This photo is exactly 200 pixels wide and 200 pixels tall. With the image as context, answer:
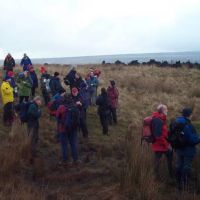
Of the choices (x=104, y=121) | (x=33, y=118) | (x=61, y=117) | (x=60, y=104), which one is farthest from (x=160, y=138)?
(x=104, y=121)

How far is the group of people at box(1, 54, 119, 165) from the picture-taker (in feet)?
39.9

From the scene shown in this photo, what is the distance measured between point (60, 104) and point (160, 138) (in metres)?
3.16

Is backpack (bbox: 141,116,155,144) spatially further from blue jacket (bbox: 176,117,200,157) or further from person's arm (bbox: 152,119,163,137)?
blue jacket (bbox: 176,117,200,157)

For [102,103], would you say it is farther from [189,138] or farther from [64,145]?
[189,138]

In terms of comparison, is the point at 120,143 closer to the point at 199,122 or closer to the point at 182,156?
the point at 182,156

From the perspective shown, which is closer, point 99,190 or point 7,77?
point 99,190

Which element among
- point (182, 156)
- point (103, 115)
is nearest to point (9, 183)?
point (182, 156)

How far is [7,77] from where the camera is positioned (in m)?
16.5

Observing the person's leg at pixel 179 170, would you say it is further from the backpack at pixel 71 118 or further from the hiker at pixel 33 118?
the hiker at pixel 33 118

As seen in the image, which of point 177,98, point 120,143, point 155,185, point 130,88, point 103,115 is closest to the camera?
point 155,185

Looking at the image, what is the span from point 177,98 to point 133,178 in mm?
18293

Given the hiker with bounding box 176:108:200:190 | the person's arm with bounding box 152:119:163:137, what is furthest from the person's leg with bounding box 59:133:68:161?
the hiker with bounding box 176:108:200:190

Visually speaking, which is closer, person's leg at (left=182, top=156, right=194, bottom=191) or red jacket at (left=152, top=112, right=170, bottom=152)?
person's leg at (left=182, top=156, right=194, bottom=191)

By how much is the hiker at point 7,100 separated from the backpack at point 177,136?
6.91m
